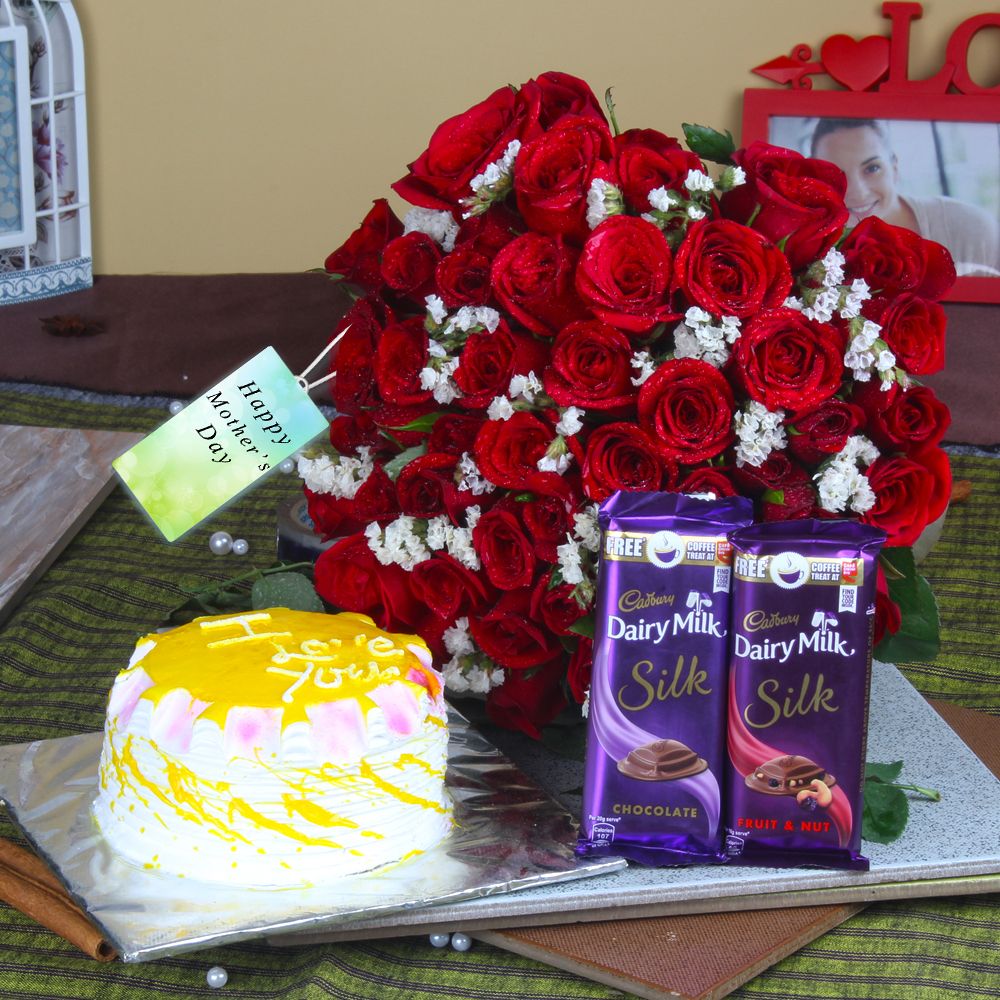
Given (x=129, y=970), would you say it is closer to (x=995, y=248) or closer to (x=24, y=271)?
(x=24, y=271)

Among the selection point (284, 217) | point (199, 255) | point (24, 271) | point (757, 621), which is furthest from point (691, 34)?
point (757, 621)

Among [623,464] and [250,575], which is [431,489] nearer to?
[623,464]

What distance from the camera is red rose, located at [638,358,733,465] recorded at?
94 cm

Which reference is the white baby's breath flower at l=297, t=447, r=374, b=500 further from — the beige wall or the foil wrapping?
the beige wall

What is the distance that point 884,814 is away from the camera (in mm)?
1005

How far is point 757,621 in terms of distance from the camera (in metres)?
0.90

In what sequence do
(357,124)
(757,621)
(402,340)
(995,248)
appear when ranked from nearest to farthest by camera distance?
Result: (757,621)
(402,340)
(995,248)
(357,124)

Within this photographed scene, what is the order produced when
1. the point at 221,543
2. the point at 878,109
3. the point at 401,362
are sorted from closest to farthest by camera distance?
the point at 401,362, the point at 221,543, the point at 878,109

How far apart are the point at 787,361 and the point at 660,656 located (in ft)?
0.74

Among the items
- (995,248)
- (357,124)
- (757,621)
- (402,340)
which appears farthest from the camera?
(357,124)

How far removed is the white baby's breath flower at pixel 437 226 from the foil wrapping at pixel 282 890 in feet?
1.33

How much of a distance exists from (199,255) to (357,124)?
16.1 inches

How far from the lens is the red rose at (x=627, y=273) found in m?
0.96

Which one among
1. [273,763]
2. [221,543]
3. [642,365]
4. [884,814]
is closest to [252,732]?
[273,763]
